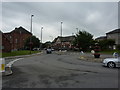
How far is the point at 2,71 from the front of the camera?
27.8ft

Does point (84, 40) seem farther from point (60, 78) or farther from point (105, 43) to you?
point (60, 78)

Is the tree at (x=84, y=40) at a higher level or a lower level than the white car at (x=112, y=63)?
higher

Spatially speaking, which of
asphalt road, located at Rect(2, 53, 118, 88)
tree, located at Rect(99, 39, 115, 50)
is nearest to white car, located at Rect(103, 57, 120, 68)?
asphalt road, located at Rect(2, 53, 118, 88)

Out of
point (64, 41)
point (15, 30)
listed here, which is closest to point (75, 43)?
point (64, 41)

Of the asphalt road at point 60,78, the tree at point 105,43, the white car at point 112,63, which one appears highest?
the tree at point 105,43

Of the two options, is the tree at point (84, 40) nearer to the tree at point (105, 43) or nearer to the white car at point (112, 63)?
the tree at point (105, 43)

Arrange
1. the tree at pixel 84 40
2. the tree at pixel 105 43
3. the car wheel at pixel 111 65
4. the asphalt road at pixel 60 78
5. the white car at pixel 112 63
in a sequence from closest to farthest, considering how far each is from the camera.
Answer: the asphalt road at pixel 60 78 < the white car at pixel 112 63 < the car wheel at pixel 111 65 < the tree at pixel 84 40 < the tree at pixel 105 43

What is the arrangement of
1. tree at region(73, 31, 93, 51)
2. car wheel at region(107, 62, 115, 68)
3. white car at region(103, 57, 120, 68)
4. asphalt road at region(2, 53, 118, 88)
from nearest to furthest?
asphalt road at region(2, 53, 118, 88), white car at region(103, 57, 120, 68), car wheel at region(107, 62, 115, 68), tree at region(73, 31, 93, 51)

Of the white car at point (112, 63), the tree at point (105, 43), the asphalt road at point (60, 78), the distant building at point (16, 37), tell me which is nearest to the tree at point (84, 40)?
the tree at point (105, 43)

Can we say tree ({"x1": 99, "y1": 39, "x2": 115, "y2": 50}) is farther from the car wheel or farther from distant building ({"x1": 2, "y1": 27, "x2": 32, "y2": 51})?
distant building ({"x1": 2, "y1": 27, "x2": 32, "y2": 51})

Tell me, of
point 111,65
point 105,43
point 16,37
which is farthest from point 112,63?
point 16,37

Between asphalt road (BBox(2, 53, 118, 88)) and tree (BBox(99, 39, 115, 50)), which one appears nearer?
asphalt road (BBox(2, 53, 118, 88))

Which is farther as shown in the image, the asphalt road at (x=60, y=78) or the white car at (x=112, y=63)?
the white car at (x=112, y=63)

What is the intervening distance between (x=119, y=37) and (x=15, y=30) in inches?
2291
